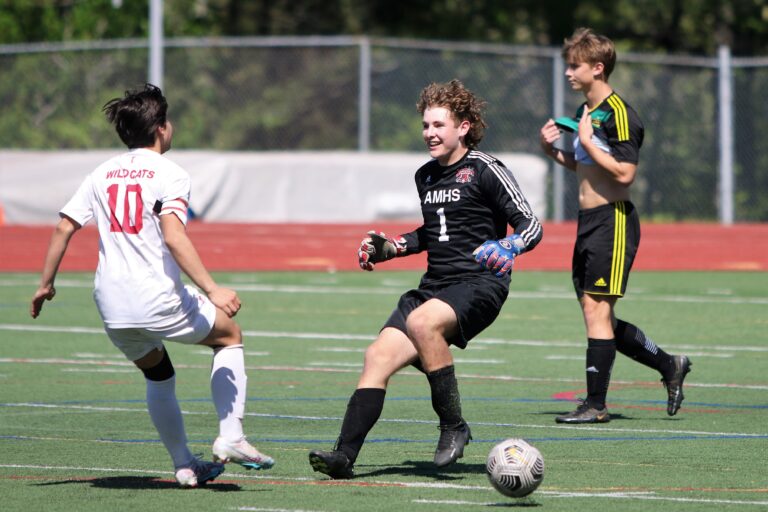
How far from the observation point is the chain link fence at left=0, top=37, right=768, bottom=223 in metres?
24.7

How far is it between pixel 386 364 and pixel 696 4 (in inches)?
1215

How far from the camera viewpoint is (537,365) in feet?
40.1

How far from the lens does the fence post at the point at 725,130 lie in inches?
966

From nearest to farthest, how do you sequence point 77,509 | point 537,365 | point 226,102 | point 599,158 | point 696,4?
point 77,509, point 599,158, point 537,365, point 226,102, point 696,4

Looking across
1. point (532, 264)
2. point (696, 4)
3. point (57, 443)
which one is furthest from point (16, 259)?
point (696, 4)

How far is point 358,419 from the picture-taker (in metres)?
7.21

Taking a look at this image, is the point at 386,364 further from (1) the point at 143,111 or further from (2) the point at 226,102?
(2) the point at 226,102

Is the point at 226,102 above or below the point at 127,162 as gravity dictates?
above

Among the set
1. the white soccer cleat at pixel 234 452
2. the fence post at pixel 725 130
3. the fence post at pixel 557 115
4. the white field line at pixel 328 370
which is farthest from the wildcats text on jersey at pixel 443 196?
the fence post at pixel 725 130

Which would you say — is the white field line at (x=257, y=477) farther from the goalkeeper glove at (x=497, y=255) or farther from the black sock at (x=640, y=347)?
the black sock at (x=640, y=347)

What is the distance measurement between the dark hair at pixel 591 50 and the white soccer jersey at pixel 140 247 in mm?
3319

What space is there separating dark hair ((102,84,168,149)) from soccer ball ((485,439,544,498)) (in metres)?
2.11

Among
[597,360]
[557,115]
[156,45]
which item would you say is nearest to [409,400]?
[597,360]

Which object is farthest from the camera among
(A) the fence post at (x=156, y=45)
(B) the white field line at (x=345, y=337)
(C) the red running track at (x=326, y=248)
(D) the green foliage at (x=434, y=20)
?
(D) the green foliage at (x=434, y=20)
